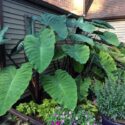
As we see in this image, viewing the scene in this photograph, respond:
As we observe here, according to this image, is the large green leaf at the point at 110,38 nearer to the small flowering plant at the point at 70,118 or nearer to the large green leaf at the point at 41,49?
the large green leaf at the point at 41,49

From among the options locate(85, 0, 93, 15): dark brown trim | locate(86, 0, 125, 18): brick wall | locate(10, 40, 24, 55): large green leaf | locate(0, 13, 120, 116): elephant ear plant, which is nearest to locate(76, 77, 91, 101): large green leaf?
locate(0, 13, 120, 116): elephant ear plant

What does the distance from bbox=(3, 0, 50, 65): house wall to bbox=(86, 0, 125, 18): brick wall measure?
14.9 ft

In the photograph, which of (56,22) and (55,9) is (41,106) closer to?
(56,22)

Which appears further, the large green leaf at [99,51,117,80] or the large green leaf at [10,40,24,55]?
the large green leaf at [99,51,117,80]

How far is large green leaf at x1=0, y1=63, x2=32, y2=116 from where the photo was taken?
10.8 feet

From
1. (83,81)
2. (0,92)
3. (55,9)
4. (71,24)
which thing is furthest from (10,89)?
(55,9)

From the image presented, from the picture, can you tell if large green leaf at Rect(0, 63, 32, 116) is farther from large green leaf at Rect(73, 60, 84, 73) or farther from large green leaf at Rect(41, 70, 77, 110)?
large green leaf at Rect(73, 60, 84, 73)

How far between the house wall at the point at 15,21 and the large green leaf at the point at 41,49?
0.53 metres

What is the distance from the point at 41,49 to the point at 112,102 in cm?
116

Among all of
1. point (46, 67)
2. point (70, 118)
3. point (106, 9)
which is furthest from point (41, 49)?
point (106, 9)

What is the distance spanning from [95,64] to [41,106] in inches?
63.9

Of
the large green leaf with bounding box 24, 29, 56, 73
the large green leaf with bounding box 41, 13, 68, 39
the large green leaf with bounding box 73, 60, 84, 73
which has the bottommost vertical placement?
the large green leaf with bounding box 73, 60, 84, 73

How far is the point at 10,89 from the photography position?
11.3 feet

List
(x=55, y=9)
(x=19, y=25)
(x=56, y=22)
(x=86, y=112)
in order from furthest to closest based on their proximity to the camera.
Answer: (x=55, y=9), (x=19, y=25), (x=56, y=22), (x=86, y=112)
